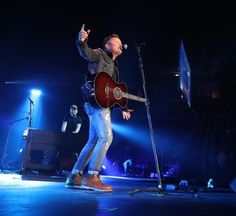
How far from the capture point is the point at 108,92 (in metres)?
3.59

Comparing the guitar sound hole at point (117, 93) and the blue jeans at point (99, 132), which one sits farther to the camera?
the guitar sound hole at point (117, 93)

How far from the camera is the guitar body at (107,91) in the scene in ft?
11.4

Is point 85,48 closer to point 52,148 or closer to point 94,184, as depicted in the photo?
point 94,184

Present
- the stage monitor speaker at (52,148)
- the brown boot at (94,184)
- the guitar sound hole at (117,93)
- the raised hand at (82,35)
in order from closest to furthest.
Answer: the raised hand at (82,35), the brown boot at (94,184), the guitar sound hole at (117,93), the stage monitor speaker at (52,148)

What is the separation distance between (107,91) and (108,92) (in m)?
0.02

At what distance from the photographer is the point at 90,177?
3.51 meters

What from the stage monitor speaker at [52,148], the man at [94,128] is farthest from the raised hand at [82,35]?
the stage monitor speaker at [52,148]

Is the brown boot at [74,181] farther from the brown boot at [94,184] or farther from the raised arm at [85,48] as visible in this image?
the raised arm at [85,48]

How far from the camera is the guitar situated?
11.4ft

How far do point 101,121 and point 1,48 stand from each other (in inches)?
303

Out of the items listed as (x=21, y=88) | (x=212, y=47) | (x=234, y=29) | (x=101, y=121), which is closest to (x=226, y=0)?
(x=234, y=29)

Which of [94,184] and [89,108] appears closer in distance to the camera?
[94,184]

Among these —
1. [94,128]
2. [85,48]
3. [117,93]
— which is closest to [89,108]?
[94,128]

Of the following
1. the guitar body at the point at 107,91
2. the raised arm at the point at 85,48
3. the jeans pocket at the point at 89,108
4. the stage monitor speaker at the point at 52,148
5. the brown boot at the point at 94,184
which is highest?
the raised arm at the point at 85,48
